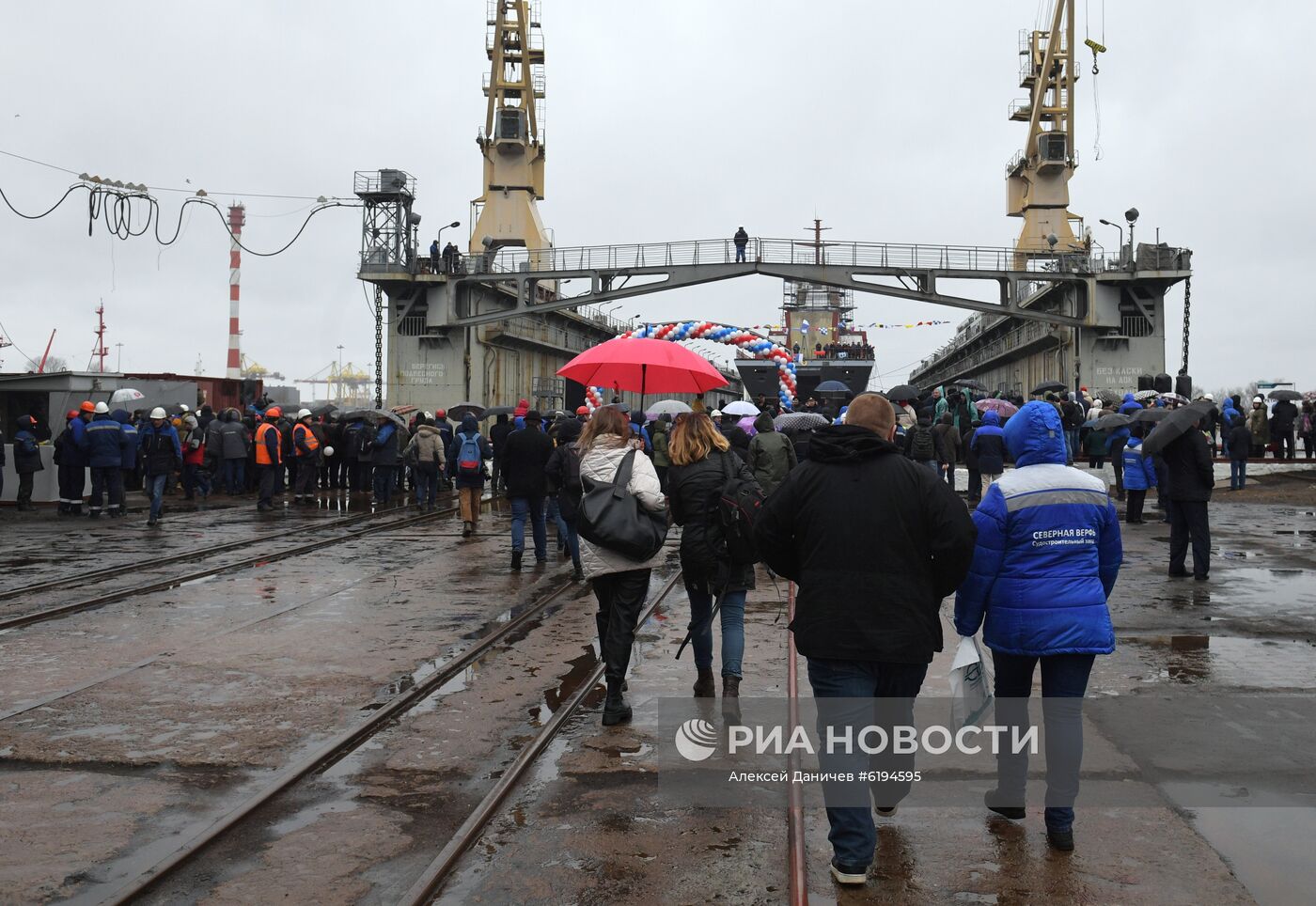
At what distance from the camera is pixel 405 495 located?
80.6ft

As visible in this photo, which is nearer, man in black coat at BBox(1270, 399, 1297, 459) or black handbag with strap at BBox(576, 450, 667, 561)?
black handbag with strap at BBox(576, 450, 667, 561)

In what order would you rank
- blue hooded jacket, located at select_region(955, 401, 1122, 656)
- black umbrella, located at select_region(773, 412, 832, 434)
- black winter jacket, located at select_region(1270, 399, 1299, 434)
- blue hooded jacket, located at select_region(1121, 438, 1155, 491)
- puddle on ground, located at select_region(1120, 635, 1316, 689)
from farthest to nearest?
1. black winter jacket, located at select_region(1270, 399, 1299, 434)
2. black umbrella, located at select_region(773, 412, 832, 434)
3. blue hooded jacket, located at select_region(1121, 438, 1155, 491)
4. puddle on ground, located at select_region(1120, 635, 1316, 689)
5. blue hooded jacket, located at select_region(955, 401, 1122, 656)

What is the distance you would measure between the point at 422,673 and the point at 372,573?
5.11 meters

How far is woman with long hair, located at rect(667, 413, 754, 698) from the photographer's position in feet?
21.5

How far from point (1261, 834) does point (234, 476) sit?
2252cm

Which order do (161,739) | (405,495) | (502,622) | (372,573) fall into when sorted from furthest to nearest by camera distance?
(405,495) < (372,573) < (502,622) < (161,739)

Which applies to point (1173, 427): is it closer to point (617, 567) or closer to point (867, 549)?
point (617, 567)

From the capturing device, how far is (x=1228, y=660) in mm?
7832

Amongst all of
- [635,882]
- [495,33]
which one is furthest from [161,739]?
[495,33]

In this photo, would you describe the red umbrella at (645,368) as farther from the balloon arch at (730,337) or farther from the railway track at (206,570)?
the balloon arch at (730,337)

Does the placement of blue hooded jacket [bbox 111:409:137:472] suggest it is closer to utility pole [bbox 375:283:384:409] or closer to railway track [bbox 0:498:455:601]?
railway track [bbox 0:498:455:601]

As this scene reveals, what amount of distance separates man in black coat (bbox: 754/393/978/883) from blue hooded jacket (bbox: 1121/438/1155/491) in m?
12.8

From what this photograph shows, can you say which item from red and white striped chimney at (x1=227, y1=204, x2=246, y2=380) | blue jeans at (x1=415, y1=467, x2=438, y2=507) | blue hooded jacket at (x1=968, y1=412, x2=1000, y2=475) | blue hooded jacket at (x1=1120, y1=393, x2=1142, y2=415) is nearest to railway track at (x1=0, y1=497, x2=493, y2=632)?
blue jeans at (x1=415, y1=467, x2=438, y2=507)

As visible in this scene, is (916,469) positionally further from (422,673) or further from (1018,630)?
(422,673)
